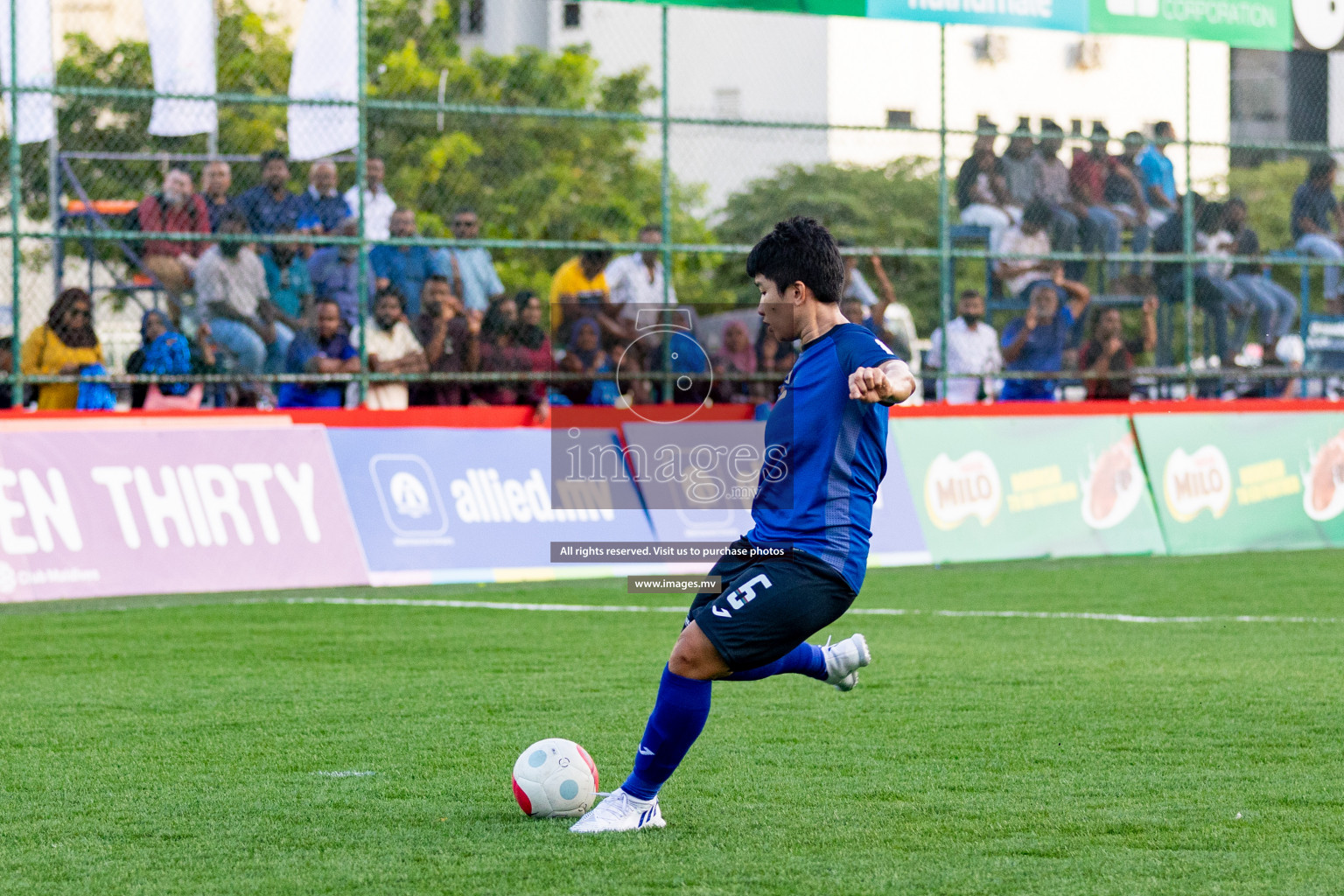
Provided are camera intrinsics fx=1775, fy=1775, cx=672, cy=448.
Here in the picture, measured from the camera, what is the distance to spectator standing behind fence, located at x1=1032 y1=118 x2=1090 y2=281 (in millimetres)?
16703

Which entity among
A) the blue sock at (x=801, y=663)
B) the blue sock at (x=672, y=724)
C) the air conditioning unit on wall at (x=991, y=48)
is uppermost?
the air conditioning unit on wall at (x=991, y=48)

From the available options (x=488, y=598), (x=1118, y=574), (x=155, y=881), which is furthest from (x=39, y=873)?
(x=1118, y=574)

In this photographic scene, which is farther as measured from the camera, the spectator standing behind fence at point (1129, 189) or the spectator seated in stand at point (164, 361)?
the spectator standing behind fence at point (1129, 189)

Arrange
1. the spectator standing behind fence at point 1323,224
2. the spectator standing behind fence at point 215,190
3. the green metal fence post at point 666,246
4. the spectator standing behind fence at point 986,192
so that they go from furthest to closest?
1. the spectator standing behind fence at point 1323,224
2. the spectator standing behind fence at point 986,192
3. the green metal fence post at point 666,246
4. the spectator standing behind fence at point 215,190

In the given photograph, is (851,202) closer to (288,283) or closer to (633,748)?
(288,283)

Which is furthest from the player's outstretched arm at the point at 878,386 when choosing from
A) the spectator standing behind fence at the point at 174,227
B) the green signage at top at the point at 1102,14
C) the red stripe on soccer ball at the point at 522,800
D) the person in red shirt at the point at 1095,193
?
the person in red shirt at the point at 1095,193

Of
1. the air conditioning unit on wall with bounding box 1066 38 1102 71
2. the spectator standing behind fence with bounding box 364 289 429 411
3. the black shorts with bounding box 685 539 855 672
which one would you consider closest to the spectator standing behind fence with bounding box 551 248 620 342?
the spectator standing behind fence with bounding box 364 289 429 411

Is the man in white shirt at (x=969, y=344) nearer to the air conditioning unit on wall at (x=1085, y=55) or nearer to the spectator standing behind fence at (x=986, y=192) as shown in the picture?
the spectator standing behind fence at (x=986, y=192)

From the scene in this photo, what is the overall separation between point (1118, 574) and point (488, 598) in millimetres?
5021

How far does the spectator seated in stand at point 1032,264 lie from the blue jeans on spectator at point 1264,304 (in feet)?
6.44

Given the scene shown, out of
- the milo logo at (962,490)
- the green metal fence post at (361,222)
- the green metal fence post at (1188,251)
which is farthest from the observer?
the green metal fence post at (1188,251)

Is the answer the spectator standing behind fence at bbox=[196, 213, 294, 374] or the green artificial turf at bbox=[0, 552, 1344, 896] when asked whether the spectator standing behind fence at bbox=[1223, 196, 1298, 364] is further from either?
the spectator standing behind fence at bbox=[196, 213, 294, 374]

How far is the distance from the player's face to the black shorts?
0.70 m

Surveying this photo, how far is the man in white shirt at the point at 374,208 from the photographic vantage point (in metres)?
14.1
